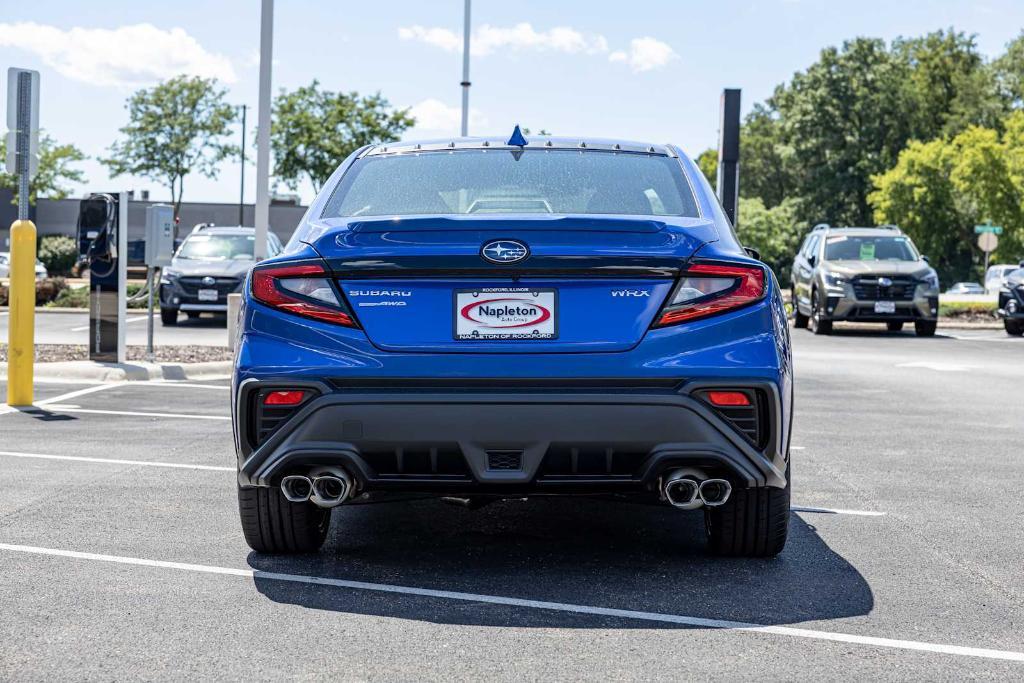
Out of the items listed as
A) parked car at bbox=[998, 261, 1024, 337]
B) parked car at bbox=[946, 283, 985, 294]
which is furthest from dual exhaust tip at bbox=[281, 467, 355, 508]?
parked car at bbox=[946, 283, 985, 294]

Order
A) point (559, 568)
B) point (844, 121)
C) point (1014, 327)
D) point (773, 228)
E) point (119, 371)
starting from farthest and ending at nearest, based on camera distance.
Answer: point (773, 228)
point (844, 121)
point (1014, 327)
point (119, 371)
point (559, 568)

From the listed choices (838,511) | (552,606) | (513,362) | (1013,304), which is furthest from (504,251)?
(1013,304)

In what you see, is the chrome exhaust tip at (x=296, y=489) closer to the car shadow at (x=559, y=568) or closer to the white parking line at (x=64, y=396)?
the car shadow at (x=559, y=568)

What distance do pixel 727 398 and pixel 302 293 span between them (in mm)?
1500

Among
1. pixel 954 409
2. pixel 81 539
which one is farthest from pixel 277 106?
pixel 81 539

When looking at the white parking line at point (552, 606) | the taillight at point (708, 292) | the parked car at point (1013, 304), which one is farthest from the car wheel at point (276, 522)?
the parked car at point (1013, 304)

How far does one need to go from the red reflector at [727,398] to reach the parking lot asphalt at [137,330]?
14.6m

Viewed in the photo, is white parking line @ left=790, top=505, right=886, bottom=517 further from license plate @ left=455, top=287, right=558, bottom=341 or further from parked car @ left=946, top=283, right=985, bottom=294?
parked car @ left=946, top=283, right=985, bottom=294

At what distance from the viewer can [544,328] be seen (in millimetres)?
4801

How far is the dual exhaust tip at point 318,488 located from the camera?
493 cm

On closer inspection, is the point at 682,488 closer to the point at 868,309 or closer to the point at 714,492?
the point at 714,492

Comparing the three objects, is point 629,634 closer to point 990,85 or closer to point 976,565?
point 976,565

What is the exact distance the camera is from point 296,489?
5051mm

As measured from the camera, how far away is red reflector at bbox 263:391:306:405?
4.84 m
